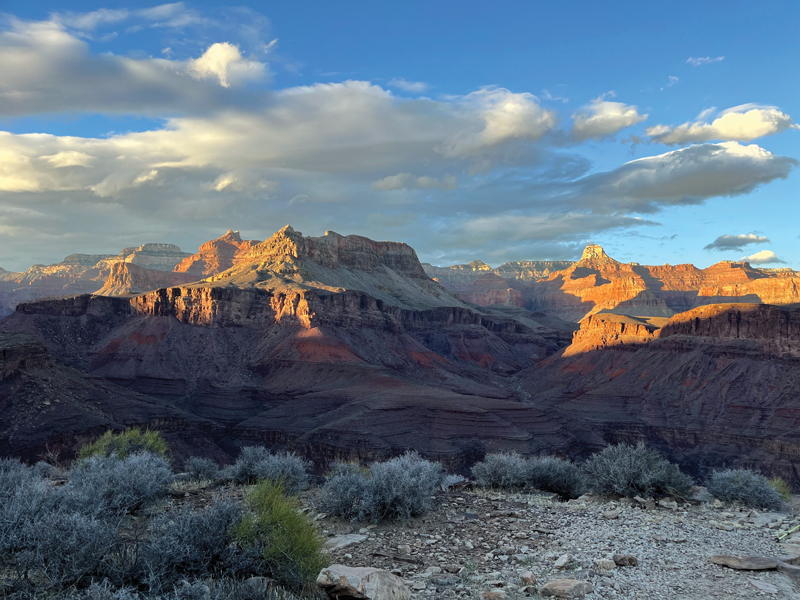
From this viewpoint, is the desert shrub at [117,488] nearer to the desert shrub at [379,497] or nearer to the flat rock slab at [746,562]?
the desert shrub at [379,497]

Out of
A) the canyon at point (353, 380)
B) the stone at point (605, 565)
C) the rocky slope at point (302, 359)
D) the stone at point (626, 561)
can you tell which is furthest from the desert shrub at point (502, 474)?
the rocky slope at point (302, 359)

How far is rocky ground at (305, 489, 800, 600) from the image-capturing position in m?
9.20

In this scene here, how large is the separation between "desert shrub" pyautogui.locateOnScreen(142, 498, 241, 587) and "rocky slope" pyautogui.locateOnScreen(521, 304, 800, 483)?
2689 inches

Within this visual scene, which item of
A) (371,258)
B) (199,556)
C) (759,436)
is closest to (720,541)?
(199,556)

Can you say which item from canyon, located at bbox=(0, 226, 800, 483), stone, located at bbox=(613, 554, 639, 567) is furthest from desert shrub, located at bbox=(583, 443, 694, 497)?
canyon, located at bbox=(0, 226, 800, 483)

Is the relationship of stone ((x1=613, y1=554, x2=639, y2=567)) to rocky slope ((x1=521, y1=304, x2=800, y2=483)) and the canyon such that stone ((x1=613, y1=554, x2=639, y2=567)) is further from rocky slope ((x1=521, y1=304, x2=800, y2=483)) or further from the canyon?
rocky slope ((x1=521, y1=304, x2=800, y2=483))

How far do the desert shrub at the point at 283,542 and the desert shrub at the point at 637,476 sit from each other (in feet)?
33.5

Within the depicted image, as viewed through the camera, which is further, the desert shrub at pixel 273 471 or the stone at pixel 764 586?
the desert shrub at pixel 273 471

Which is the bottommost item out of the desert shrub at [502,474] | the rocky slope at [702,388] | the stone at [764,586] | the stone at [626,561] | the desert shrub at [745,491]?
the rocky slope at [702,388]

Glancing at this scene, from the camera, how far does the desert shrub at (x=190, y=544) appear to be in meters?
8.21

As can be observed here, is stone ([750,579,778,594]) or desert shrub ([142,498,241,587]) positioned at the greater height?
desert shrub ([142,498,241,587])

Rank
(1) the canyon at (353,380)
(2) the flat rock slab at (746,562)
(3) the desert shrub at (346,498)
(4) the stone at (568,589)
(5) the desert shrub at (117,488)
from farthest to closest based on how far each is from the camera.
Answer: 1. (1) the canyon at (353,380)
2. (3) the desert shrub at (346,498)
3. (5) the desert shrub at (117,488)
4. (2) the flat rock slab at (746,562)
5. (4) the stone at (568,589)

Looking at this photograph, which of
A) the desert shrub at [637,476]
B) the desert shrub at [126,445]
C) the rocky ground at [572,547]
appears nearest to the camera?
the rocky ground at [572,547]

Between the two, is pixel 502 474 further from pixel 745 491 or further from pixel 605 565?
pixel 605 565
